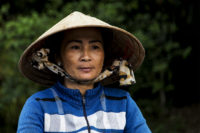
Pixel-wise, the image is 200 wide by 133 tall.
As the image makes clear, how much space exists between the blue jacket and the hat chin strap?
90 millimetres

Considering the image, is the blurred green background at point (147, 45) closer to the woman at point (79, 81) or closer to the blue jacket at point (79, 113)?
the woman at point (79, 81)

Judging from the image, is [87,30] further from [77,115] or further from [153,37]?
[153,37]

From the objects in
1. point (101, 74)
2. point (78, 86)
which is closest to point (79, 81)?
point (78, 86)

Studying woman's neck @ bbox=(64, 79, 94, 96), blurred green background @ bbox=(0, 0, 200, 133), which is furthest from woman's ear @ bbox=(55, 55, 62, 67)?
blurred green background @ bbox=(0, 0, 200, 133)

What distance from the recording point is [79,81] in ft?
6.85

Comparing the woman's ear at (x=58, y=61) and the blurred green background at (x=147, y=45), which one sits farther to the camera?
the blurred green background at (x=147, y=45)

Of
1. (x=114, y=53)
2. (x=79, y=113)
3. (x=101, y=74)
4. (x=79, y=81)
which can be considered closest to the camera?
(x=79, y=113)

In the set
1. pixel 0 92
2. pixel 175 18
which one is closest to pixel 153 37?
pixel 175 18

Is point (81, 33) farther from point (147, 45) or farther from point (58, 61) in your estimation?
point (147, 45)

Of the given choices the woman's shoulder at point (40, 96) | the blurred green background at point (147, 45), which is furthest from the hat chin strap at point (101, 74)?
the blurred green background at point (147, 45)

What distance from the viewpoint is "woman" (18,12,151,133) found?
1912 millimetres

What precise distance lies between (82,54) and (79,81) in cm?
20

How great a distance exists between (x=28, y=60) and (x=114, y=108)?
687mm

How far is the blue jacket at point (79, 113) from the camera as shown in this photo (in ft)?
6.22
